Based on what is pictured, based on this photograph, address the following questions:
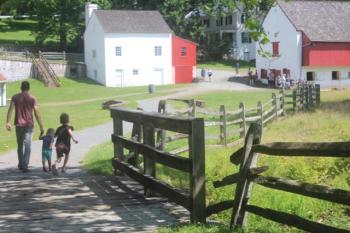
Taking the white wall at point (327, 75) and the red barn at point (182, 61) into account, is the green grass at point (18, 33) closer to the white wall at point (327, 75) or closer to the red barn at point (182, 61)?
the red barn at point (182, 61)

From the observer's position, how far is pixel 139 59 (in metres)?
64.9

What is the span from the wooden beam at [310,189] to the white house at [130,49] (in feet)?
191

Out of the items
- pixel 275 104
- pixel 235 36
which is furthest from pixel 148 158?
pixel 235 36

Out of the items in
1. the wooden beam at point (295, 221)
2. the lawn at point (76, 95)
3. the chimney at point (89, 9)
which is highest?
the chimney at point (89, 9)

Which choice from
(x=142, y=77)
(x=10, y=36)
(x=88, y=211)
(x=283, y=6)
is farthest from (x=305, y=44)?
(x=88, y=211)

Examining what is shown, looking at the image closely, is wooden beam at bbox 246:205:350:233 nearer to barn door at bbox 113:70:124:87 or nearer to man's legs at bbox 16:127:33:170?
man's legs at bbox 16:127:33:170

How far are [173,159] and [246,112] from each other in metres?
15.0

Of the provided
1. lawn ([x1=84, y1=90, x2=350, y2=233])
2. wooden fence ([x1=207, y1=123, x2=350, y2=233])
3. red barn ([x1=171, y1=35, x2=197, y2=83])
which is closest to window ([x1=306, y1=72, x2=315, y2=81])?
red barn ([x1=171, y1=35, x2=197, y2=83])

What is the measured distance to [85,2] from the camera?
7569 centimetres

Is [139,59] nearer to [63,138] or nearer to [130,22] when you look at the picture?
[130,22]

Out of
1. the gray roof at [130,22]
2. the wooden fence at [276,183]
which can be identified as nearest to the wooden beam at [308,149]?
the wooden fence at [276,183]

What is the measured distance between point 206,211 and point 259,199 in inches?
51.1

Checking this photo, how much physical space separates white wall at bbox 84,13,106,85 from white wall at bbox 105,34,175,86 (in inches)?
36.8

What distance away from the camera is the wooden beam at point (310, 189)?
5.03m
